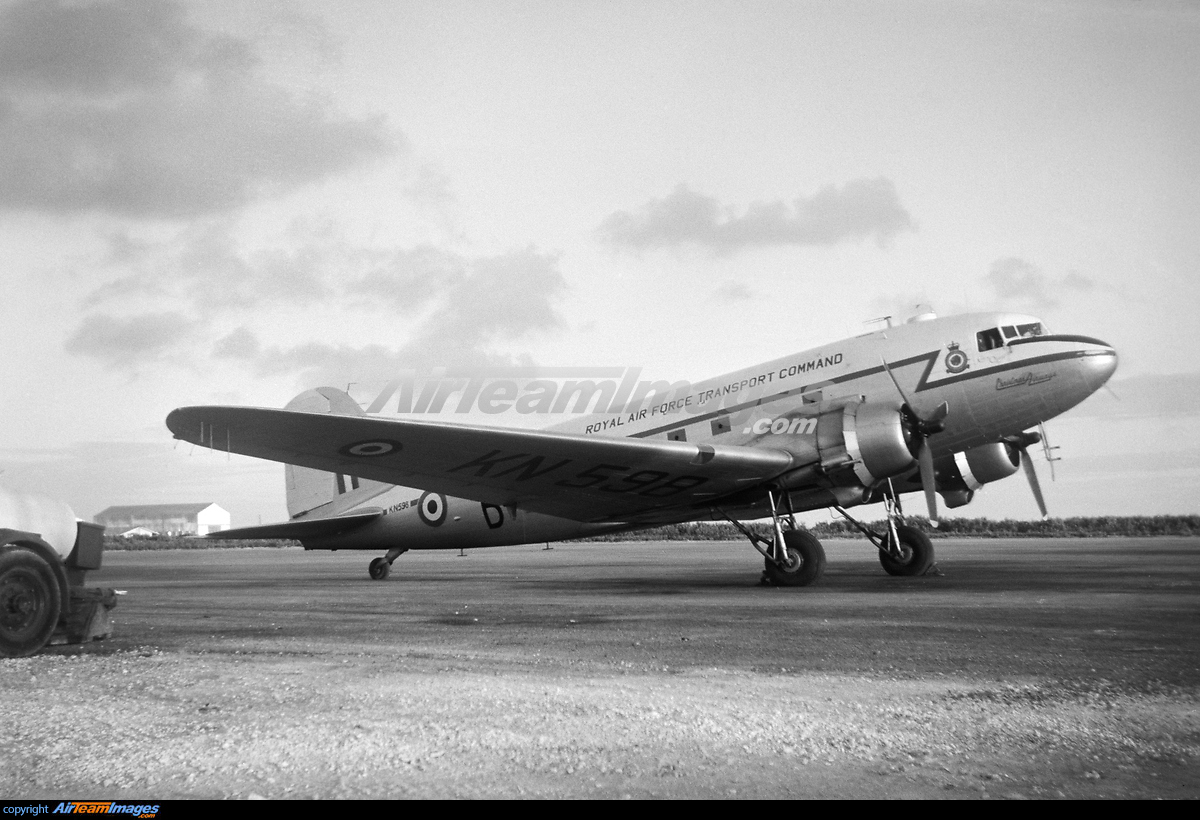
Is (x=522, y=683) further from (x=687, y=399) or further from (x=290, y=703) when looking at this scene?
(x=687, y=399)

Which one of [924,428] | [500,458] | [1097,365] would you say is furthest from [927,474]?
[500,458]

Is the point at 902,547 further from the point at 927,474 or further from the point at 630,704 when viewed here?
the point at 630,704

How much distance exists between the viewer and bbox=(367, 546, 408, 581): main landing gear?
19.4 metres

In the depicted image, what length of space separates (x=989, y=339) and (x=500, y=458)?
8463mm

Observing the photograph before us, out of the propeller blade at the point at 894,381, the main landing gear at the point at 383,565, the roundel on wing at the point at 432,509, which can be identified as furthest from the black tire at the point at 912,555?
the main landing gear at the point at 383,565

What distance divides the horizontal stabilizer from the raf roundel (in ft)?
21.1

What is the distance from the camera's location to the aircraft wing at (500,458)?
11.4 metres

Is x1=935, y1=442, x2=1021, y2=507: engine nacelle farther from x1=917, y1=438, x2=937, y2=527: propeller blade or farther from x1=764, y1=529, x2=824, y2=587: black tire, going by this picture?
x1=764, y1=529, x2=824, y2=587: black tire

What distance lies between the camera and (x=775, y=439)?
1443 cm

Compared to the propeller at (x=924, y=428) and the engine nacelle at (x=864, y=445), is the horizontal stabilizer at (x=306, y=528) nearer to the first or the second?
the engine nacelle at (x=864, y=445)

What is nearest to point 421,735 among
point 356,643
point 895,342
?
point 356,643

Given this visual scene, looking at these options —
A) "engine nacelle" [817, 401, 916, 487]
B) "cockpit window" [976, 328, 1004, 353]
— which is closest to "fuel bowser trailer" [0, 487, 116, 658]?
"engine nacelle" [817, 401, 916, 487]

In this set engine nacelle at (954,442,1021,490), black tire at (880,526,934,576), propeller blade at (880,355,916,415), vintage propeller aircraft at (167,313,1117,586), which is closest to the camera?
vintage propeller aircraft at (167,313,1117,586)
